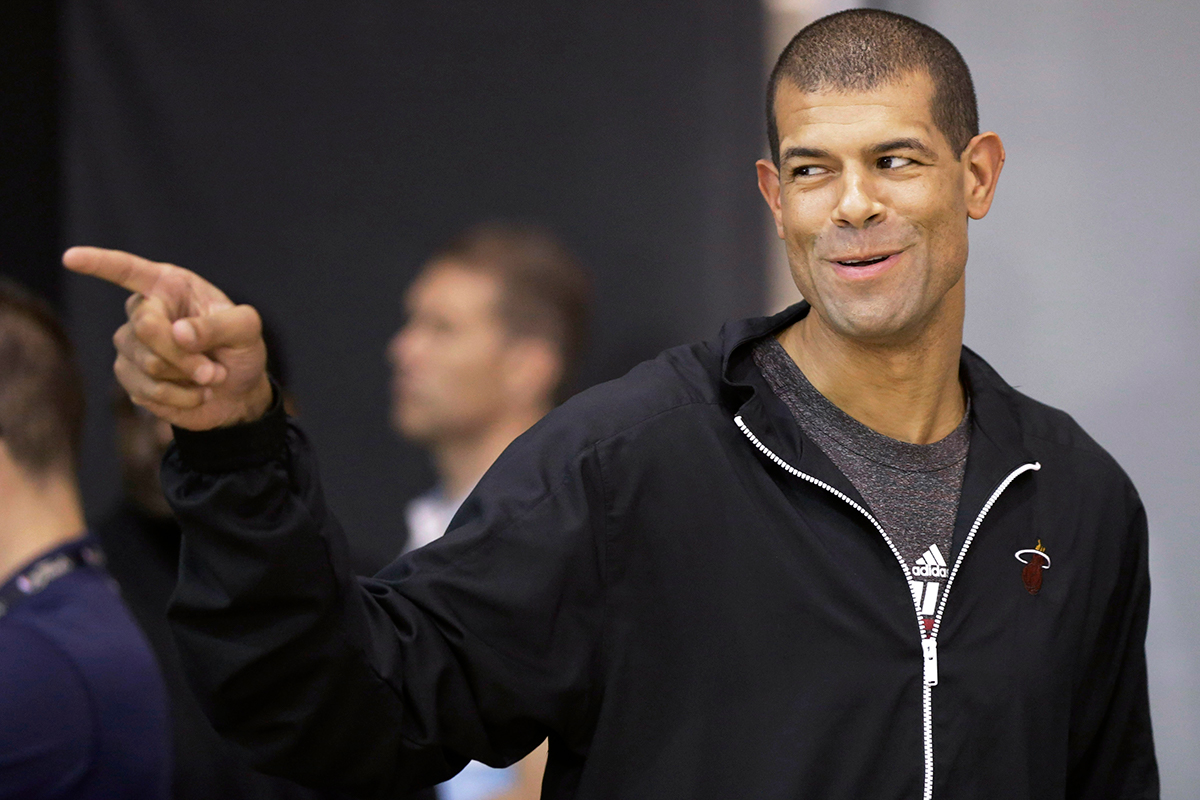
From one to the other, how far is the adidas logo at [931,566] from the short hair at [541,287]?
1.30 metres

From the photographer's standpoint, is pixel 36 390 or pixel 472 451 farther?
pixel 472 451

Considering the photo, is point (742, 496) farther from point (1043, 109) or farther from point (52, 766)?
point (1043, 109)

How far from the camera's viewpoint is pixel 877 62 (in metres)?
1.46

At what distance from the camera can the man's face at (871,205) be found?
4.67 ft

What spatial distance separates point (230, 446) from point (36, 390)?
4.58 ft

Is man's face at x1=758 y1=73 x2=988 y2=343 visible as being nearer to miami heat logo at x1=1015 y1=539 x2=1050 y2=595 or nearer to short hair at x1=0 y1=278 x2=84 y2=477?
miami heat logo at x1=1015 y1=539 x2=1050 y2=595

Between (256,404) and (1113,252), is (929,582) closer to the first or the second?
(256,404)

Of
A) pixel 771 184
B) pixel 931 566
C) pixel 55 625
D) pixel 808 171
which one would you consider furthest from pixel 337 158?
pixel 931 566

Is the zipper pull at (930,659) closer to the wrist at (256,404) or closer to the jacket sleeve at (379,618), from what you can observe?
the jacket sleeve at (379,618)

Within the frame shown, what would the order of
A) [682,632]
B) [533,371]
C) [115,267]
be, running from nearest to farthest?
1. [115,267]
2. [682,632]
3. [533,371]

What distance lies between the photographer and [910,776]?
131cm

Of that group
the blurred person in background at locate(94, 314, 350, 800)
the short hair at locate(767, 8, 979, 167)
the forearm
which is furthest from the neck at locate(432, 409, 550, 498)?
the forearm

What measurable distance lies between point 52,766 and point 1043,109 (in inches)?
79.6

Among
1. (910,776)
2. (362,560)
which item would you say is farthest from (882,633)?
(362,560)
